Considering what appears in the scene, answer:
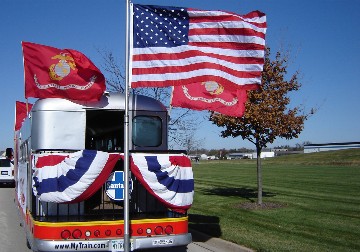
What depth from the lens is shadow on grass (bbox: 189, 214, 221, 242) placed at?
10.3m

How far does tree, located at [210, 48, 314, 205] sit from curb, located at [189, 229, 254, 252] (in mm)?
4629

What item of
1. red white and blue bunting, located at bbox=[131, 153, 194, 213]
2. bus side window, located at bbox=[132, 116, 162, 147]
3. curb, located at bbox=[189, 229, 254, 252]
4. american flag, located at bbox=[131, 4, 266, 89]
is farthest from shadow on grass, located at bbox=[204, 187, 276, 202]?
american flag, located at bbox=[131, 4, 266, 89]

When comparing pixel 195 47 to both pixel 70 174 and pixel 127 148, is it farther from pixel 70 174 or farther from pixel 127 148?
pixel 70 174

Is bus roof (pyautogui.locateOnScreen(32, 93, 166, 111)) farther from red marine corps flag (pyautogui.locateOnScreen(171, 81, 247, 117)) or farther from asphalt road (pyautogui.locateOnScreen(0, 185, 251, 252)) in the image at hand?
asphalt road (pyautogui.locateOnScreen(0, 185, 251, 252))

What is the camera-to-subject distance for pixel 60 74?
25.5 feet

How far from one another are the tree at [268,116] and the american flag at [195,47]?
6.27 m

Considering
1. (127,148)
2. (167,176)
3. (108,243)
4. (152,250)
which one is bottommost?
(152,250)

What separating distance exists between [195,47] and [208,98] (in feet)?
3.54

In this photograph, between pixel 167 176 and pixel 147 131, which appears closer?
pixel 167 176

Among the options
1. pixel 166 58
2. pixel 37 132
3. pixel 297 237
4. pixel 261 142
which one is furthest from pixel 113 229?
pixel 261 142

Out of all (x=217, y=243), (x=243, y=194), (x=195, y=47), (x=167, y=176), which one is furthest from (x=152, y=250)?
(x=243, y=194)

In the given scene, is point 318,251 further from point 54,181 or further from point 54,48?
point 54,48

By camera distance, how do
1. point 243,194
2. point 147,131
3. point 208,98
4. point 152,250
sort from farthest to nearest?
point 243,194, point 152,250, point 147,131, point 208,98

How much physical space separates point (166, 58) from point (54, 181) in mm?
2492
